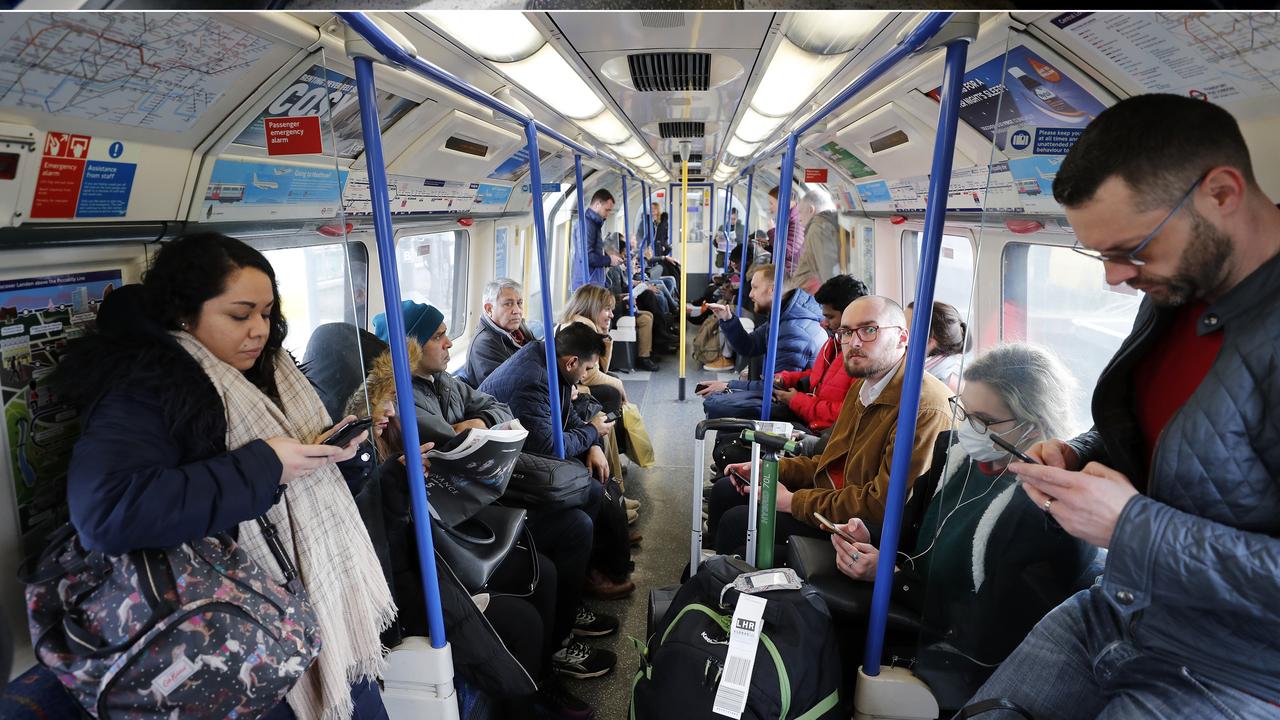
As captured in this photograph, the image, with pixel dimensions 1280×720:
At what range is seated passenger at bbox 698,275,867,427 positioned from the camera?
4.06 meters

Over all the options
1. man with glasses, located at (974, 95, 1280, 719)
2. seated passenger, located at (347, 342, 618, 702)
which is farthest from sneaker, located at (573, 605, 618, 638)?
man with glasses, located at (974, 95, 1280, 719)

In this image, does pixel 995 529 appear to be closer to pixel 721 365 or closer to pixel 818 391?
pixel 818 391

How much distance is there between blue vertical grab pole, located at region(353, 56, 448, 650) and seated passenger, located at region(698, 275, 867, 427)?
2.54 metres

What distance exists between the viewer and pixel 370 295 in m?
4.42

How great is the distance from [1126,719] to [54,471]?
2.38m

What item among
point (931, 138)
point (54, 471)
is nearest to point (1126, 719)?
point (54, 471)

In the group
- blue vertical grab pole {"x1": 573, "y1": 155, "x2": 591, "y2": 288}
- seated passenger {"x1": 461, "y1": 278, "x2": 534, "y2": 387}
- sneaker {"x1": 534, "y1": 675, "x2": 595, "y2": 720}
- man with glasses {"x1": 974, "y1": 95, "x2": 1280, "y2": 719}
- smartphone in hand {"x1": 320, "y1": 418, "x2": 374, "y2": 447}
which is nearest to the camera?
man with glasses {"x1": 974, "y1": 95, "x2": 1280, "y2": 719}

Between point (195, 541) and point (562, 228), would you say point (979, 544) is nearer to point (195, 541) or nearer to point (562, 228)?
point (195, 541)

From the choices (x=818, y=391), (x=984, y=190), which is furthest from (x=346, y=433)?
(x=984, y=190)

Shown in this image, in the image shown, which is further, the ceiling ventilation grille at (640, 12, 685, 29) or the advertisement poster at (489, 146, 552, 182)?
the advertisement poster at (489, 146, 552, 182)

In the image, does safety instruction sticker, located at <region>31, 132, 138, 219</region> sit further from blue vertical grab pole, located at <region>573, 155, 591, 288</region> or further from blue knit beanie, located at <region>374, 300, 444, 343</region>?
blue vertical grab pole, located at <region>573, 155, 591, 288</region>

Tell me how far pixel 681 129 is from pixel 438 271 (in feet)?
8.06

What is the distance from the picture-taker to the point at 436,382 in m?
3.14

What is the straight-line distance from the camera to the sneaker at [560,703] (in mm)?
2596
